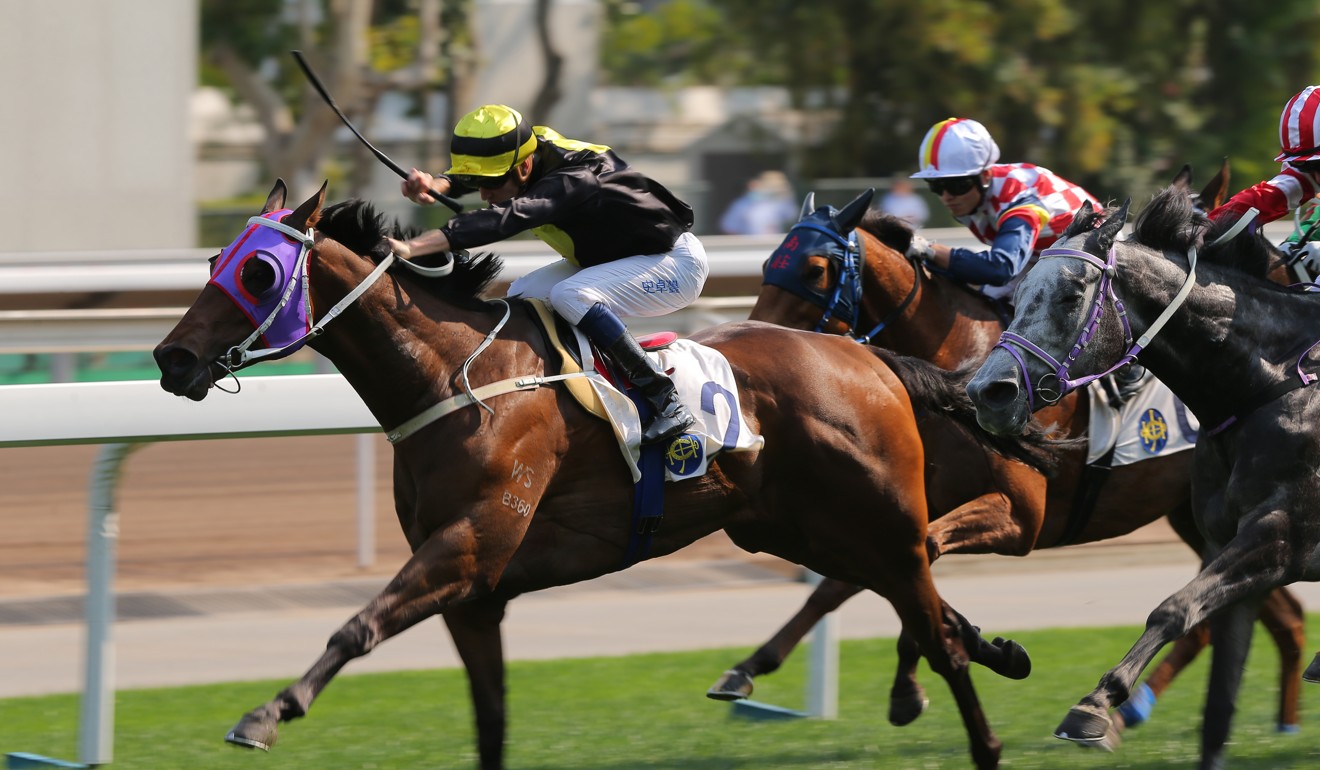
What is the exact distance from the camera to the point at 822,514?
5359 mm

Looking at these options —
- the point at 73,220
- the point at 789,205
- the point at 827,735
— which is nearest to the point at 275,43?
the point at 73,220

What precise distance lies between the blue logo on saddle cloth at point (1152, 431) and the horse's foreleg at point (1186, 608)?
5.02ft

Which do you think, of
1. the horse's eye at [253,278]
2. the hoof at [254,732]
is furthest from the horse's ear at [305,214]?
the hoof at [254,732]

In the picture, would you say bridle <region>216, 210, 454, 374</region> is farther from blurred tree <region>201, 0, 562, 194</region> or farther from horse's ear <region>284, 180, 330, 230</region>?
→ blurred tree <region>201, 0, 562, 194</region>

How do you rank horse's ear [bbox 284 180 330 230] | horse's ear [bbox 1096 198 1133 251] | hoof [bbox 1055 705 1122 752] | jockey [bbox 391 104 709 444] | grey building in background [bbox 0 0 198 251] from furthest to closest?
1. grey building in background [bbox 0 0 198 251]
2. jockey [bbox 391 104 709 444]
3. horse's ear [bbox 284 180 330 230]
4. horse's ear [bbox 1096 198 1133 251]
5. hoof [bbox 1055 705 1122 752]

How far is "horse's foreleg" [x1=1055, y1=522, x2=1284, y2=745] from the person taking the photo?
14.1ft

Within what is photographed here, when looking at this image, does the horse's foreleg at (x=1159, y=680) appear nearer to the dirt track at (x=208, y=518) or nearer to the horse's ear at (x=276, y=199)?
the horse's ear at (x=276, y=199)

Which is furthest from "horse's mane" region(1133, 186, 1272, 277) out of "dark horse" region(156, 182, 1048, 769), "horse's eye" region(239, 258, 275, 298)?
"horse's eye" region(239, 258, 275, 298)

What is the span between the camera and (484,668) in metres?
5.04

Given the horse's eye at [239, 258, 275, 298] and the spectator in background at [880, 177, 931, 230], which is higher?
the horse's eye at [239, 258, 275, 298]

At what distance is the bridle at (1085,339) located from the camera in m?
4.33

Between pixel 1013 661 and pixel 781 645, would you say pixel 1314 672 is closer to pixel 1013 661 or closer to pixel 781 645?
pixel 1013 661

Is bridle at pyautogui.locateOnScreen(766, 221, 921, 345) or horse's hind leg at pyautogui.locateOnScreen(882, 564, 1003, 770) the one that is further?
bridle at pyautogui.locateOnScreen(766, 221, 921, 345)

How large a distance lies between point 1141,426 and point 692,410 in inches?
72.3
